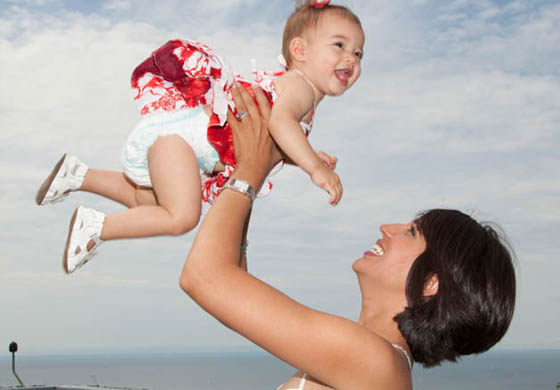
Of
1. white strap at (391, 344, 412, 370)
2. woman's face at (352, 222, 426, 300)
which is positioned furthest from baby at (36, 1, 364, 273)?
white strap at (391, 344, 412, 370)

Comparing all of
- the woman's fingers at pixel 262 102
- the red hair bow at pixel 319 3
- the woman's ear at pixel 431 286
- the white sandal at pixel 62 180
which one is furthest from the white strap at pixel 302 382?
the red hair bow at pixel 319 3

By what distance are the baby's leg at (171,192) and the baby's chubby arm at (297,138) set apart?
1.10ft

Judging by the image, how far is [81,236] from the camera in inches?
89.8

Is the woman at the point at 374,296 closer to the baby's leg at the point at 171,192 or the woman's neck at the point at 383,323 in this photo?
the woman's neck at the point at 383,323

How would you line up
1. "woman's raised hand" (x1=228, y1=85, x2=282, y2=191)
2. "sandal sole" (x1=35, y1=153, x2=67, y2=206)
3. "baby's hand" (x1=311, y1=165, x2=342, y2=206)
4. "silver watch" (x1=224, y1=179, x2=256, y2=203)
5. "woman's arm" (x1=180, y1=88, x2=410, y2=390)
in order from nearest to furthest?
"woman's arm" (x1=180, y1=88, x2=410, y2=390) → "silver watch" (x1=224, y1=179, x2=256, y2=203) → "woman's raised hand" (x1=228, y1=85, x2=282, y2=191) → "baby's hand" (x1=311, y1=165, x2=342, y2=206) → "sandal sole" (x1=35, y1=153, x2=67, y2=206)

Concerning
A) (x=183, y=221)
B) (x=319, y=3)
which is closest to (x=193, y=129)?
(x=183, y=221)

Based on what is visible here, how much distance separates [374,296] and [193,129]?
2.89ft

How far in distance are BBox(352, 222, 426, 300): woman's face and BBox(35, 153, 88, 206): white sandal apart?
1.17 meters

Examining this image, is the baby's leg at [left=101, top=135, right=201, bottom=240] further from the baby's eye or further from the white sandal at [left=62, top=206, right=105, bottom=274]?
the baby's eye

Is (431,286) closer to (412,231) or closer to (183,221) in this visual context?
(412,231)

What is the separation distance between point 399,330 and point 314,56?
3.60 feet

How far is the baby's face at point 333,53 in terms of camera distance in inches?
95.2

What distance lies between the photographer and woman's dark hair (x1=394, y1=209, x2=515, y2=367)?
6.61 ft

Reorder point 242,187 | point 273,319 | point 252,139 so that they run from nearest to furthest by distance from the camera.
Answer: point 273,319
point 242,187
point 252,139
